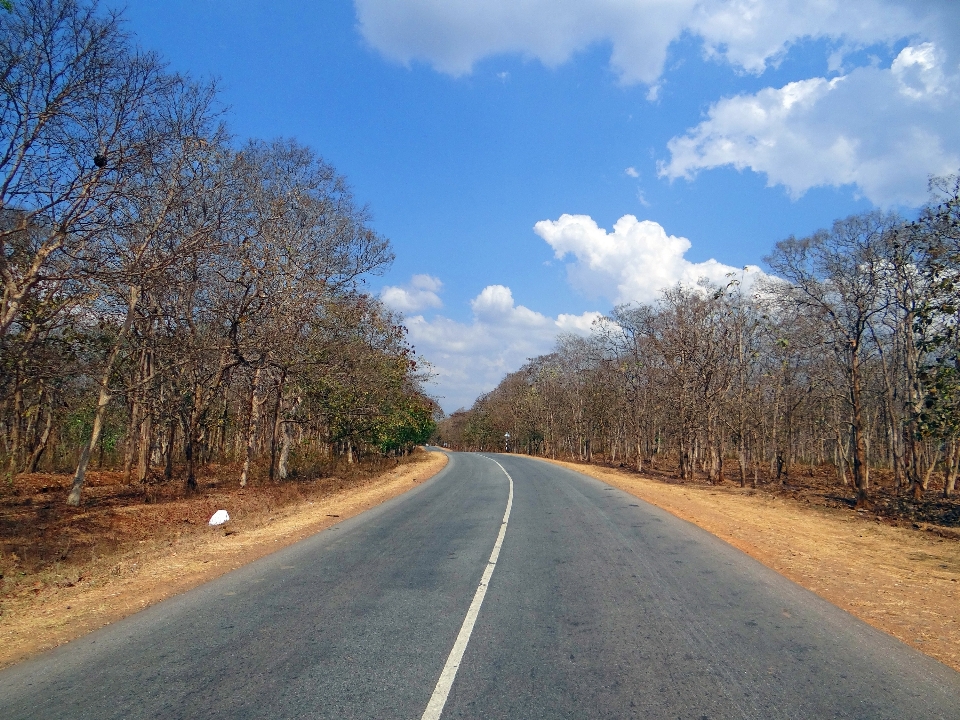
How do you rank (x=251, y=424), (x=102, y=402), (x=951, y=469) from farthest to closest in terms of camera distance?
(x=951, y=469)
(x=251, y=424)
(x=102, y=402)

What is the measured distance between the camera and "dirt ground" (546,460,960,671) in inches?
271

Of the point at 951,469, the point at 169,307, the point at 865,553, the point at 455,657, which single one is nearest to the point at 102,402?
the point at 169,307

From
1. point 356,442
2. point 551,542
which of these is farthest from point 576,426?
point 551,542

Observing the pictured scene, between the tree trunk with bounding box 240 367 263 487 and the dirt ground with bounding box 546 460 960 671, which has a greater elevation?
the tree trunk with bounding box 240 367 263 487

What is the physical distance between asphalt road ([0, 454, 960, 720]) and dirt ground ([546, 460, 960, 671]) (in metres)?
0.51

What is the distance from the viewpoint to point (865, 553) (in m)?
12.0

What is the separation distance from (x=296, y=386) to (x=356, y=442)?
392 inches

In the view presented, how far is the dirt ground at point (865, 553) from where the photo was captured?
271 inches

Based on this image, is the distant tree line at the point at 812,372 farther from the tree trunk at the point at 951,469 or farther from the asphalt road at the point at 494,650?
the asphalt road at the point at 494,650

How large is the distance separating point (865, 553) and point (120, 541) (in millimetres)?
15342

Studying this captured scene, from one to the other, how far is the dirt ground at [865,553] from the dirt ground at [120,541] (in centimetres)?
836

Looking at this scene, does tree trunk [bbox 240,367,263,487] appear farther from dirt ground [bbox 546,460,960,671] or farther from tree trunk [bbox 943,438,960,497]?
tree trunk [bbox 943,438,960,497]

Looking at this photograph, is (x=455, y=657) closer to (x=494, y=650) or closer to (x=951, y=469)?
(x=494, y=650)

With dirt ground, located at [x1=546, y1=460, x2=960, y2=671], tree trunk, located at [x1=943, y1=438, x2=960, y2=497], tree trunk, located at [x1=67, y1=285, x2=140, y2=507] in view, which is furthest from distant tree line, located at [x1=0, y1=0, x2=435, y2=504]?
tree trunk, located at [x1=943, y1=438, x2=960, y2=497]
